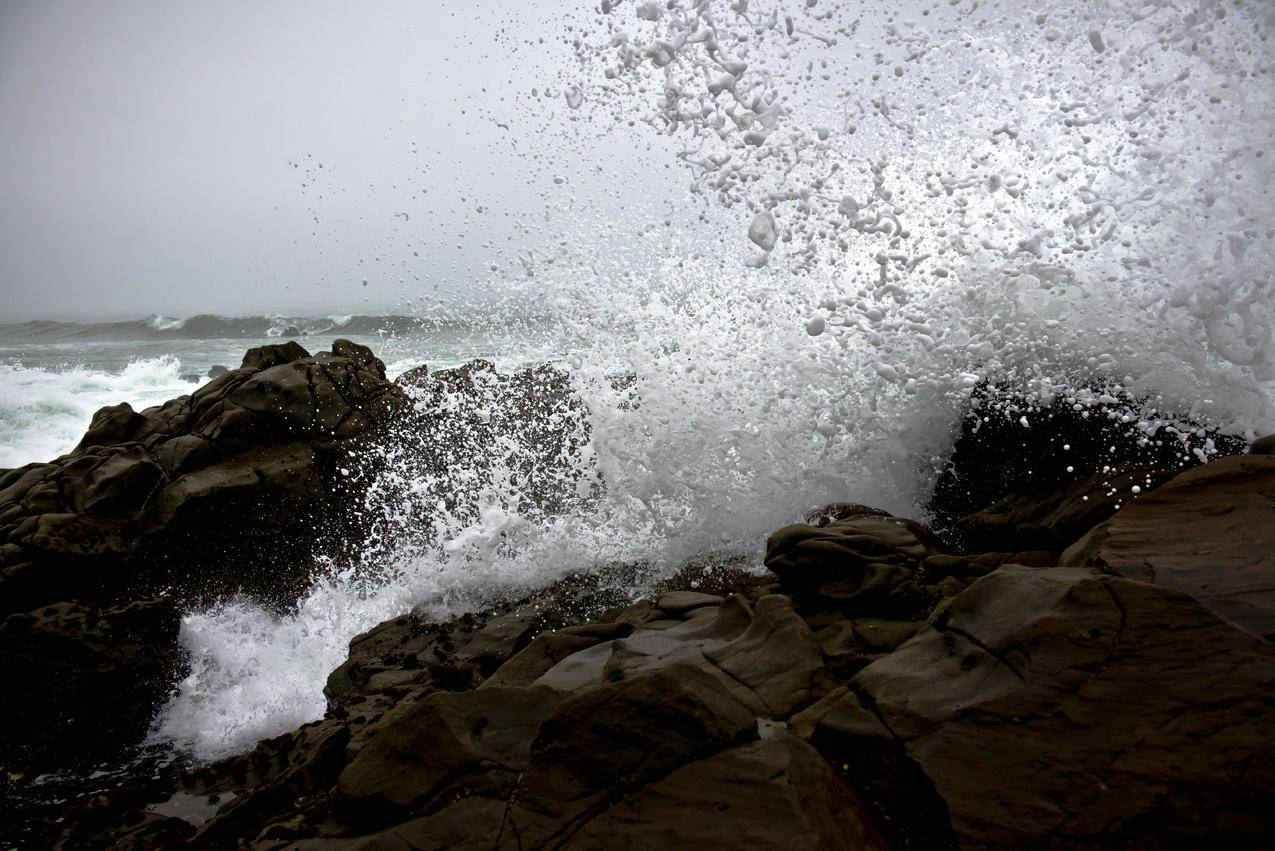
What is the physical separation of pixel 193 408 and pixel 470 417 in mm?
2950

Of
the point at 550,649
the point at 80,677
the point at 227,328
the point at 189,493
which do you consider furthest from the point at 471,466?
the point at 227,328

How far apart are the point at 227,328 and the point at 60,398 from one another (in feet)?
60.6

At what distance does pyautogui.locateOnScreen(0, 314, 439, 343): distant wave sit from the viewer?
30.1 meters

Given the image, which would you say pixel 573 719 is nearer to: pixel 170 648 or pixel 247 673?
pixel 247 673

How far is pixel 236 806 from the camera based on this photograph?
9.82 feet

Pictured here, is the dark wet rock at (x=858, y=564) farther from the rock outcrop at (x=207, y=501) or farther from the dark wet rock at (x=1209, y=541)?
the rock outcrop at (x=207, y=501)

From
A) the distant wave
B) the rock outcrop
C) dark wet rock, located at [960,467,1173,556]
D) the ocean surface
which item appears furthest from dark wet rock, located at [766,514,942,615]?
the distant wave

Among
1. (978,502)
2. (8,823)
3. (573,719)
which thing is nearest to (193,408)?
(8,823)

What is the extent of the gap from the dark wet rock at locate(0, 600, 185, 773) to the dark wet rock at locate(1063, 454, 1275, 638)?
5981 millimetres

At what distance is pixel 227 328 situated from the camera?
3219 centimetres

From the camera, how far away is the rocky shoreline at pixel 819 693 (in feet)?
6.09

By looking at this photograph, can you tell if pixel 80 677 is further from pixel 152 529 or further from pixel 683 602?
pixel 683 602

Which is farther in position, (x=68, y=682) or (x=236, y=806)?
(x=68, y=682)

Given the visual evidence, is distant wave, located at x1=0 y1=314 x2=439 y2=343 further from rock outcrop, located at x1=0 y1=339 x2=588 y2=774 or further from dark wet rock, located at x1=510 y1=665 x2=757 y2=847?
dark wet rock, located at x1=510 y1=665 x2=757 y2=847
